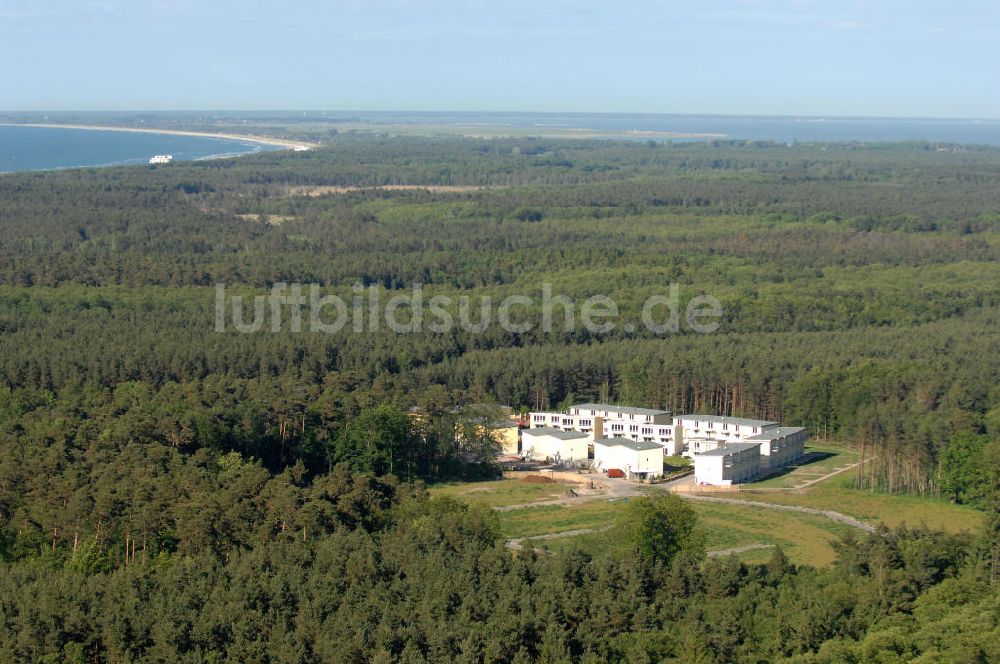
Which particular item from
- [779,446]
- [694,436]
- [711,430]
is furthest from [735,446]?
[694,436]

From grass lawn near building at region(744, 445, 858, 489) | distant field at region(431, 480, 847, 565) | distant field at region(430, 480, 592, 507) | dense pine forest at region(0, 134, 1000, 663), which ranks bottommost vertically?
grass lawn near building at region(744, 445, 858, 489)

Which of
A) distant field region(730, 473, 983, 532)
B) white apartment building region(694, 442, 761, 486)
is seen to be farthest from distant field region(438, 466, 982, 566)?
white apartment building region(694, 442, 761, 486)

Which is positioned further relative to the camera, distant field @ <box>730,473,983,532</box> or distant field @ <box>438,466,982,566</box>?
distant field @ <box>730,473,983,532</box>

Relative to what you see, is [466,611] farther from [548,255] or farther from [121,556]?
[548,255]

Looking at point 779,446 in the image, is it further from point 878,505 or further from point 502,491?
point 502,491

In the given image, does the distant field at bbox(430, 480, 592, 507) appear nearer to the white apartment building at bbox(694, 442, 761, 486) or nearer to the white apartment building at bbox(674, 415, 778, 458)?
the white apartment building at bbox(694, 442, 761, 486)

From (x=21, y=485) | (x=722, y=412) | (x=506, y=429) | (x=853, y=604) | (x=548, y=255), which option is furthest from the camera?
(x=548, y=255)

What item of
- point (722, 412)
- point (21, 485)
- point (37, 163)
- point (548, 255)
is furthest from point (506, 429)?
point (37, 163)
